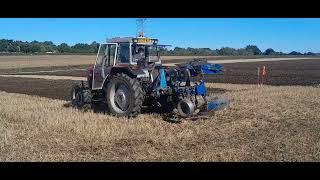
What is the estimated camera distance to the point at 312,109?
10.5 meters

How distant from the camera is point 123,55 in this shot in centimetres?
1065

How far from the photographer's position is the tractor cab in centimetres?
1052

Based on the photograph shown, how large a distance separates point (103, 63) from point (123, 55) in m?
0.81

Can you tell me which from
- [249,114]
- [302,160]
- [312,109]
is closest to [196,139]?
[302,160]

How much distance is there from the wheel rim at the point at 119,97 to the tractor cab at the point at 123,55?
1.60ft

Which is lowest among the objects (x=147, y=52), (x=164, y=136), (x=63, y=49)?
(x=164, y=136)

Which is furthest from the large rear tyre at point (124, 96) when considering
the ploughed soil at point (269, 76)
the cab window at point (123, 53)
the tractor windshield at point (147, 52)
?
the ploughed soil at point (269, 76)

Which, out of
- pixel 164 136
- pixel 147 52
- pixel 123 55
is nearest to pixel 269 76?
pixel 147 52

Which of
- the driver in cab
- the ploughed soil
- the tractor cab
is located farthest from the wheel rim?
the ploughed soil

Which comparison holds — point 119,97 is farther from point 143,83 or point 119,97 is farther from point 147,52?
point 147,52

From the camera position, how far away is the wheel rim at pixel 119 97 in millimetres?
10234

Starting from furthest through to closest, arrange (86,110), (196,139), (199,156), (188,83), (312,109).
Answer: (86,110), (312,109), (188,83), (196,139), (199,156)
